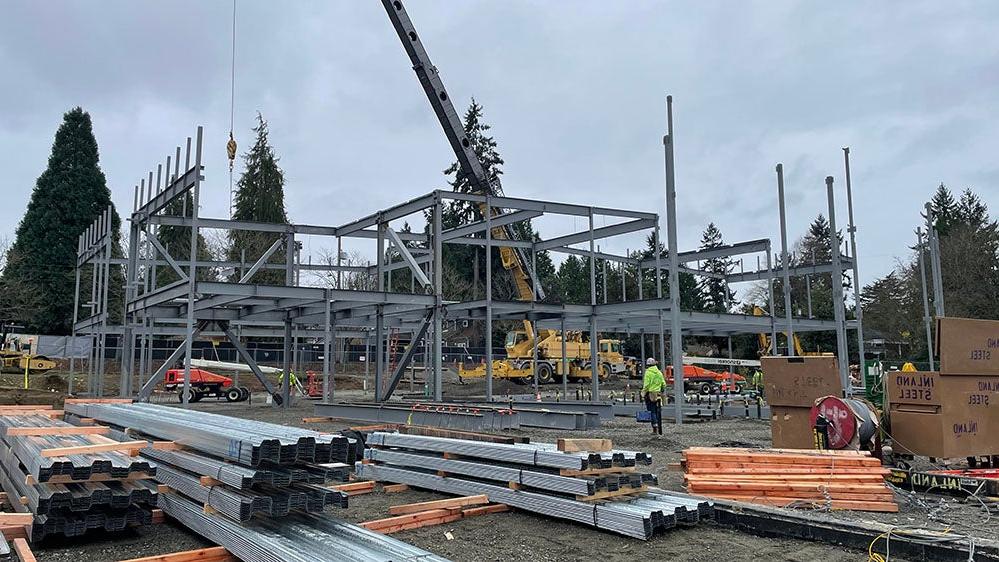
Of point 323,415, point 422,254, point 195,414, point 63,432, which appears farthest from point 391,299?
point 63,432

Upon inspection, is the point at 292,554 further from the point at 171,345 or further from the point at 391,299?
the point at 171,345

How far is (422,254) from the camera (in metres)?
26.2

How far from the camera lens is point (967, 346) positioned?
32.2 ft

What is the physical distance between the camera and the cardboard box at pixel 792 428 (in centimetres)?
1075

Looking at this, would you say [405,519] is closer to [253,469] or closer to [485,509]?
[485,509]

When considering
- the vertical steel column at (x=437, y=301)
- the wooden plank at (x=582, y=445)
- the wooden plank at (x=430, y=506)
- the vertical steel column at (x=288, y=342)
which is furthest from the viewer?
the vertical steel column at (x=288, y=342)

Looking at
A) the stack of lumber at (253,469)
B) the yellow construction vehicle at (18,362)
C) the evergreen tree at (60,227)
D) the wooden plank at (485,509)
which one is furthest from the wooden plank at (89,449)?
the evergreen tree at (60,227)

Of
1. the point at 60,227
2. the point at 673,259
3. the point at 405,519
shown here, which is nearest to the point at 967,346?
the point at 673,259

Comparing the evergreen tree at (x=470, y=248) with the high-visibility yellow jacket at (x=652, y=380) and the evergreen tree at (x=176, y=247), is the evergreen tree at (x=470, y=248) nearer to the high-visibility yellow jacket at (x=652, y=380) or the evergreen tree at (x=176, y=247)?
the evergreen tree at (x=176, y=247)

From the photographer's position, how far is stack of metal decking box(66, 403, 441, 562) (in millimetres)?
5344

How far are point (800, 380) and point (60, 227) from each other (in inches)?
1836

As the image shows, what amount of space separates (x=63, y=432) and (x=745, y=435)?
488 inches

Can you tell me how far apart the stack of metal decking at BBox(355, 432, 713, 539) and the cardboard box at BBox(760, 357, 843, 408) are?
424cm

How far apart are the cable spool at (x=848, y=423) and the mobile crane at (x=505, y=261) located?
1179cm
